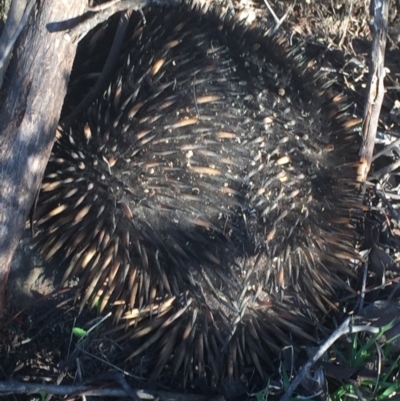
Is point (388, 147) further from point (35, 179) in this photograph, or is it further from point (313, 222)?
point (35, 179)

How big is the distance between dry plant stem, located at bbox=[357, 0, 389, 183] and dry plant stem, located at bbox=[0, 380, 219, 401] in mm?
1409

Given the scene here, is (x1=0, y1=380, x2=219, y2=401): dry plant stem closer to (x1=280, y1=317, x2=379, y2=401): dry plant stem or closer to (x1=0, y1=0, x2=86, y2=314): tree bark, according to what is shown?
(x1=280, y1=317, x2=379, y2=401): dry plant stem

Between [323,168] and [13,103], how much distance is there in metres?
1.33

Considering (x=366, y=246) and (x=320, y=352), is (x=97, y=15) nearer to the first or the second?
(x=320, y=352)

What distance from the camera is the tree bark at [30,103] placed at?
2.34 m

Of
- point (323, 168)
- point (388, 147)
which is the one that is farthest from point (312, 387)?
point (388, 147)

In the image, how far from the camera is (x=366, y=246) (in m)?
3.19

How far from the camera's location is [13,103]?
236 cm

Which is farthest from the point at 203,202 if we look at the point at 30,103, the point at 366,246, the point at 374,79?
the point at 374,79

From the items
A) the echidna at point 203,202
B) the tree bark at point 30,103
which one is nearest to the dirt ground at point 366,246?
the echidna at point 203,202

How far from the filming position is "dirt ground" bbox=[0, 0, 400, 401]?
8.94ft

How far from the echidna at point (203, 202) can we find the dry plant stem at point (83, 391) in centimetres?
8

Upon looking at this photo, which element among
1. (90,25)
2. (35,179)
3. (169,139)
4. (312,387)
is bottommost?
(312,387)

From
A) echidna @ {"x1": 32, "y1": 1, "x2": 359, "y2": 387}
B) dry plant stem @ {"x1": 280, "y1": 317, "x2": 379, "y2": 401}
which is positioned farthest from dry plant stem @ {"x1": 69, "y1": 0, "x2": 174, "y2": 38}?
dry plant stem @ {"x1": 280, "y1": 317, "x2": 379, "y2": 401}
